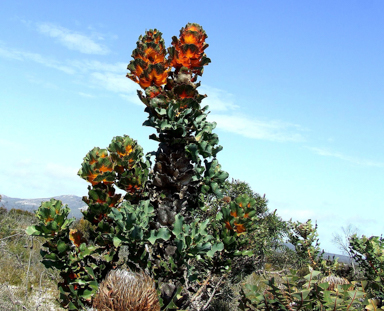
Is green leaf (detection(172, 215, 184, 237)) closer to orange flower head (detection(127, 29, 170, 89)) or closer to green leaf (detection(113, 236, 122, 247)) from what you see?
green leaf (detection(113, 236, 122, 247))

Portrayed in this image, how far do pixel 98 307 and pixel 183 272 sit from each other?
2.51ft

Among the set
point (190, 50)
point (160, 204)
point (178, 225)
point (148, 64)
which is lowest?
point (178, 225)

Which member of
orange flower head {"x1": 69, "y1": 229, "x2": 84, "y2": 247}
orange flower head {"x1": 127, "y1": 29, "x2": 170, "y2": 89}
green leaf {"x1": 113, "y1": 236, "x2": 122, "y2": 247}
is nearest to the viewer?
green leaf {"x1": 113, "y1": 236, "x2": 122, "y2": 247}

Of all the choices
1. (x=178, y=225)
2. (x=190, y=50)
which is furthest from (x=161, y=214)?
(x=190, y=50)

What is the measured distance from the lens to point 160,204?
8.78 ft

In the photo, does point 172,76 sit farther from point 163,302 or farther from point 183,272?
point 163,302

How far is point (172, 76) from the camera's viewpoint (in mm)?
3119

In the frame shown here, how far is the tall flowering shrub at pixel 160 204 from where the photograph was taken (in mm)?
2479

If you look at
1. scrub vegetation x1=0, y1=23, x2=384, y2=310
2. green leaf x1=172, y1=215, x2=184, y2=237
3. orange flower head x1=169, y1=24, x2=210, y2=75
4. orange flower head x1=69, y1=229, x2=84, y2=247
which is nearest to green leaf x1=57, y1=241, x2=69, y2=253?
scrub vegetation x1=0, y1=23, x2=384, y2=310

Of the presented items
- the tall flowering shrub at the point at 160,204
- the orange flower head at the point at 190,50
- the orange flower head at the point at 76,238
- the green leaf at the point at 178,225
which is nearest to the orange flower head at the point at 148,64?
the tall flowering shrub at the point at 160,204

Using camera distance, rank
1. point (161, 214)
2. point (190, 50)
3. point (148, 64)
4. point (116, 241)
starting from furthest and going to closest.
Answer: point (190, 50), point (148, 64), point (161, 214), point (116, 241)

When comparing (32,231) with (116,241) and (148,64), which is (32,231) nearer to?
(116,241)

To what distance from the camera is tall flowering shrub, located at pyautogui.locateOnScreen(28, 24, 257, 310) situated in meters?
2.48

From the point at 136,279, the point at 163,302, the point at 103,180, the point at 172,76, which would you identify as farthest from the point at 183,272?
the point at 172,76
